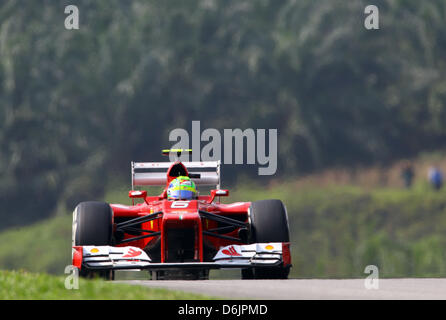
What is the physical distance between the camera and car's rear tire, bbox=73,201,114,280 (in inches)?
613

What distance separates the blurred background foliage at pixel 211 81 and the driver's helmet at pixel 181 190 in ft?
97.1

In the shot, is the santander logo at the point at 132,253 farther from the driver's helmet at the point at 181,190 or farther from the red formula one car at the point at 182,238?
the driver's helmet at the point at 181,190

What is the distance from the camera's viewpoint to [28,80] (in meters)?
50.8

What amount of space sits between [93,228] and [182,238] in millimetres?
1255

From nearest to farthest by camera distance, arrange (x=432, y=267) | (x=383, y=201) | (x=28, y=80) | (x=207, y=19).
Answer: (x=432, y=267) → (x=383, y=201) → (x=28, y=80) → (x=207, y=19)

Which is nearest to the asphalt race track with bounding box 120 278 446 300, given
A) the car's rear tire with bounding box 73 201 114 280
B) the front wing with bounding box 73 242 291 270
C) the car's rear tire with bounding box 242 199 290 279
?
the front wing with bounding box 73 242 291 270

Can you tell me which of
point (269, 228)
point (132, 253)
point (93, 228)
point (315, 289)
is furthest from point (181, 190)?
point (315, 289)

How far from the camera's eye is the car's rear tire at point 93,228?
15.6m

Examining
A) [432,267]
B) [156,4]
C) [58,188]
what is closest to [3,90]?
[58,188]

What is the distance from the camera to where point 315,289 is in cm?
1203

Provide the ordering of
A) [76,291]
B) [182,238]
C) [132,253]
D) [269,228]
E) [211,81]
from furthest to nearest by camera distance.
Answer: [211,81]
[269,228]
[182,238]
[132,253]
[76,291]

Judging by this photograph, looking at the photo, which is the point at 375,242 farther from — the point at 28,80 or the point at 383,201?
the point at 28,80

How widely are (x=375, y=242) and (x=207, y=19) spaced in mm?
19896

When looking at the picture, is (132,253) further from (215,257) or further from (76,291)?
(76,291)
